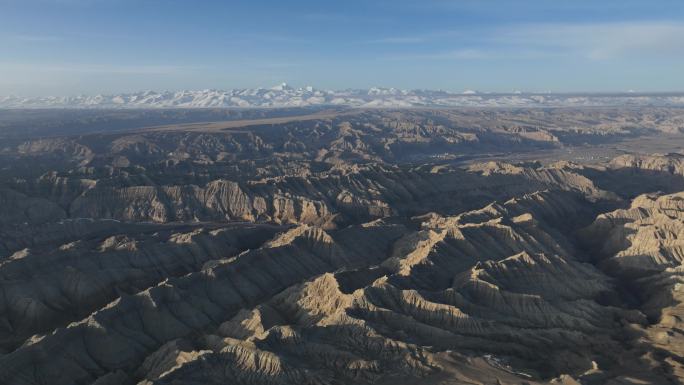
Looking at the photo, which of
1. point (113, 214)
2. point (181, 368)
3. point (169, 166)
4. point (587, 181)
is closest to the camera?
point (181, 368)

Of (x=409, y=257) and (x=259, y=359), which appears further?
(x=409, y=257)

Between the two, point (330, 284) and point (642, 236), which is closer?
point (330, 284)

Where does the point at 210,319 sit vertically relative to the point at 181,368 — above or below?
below

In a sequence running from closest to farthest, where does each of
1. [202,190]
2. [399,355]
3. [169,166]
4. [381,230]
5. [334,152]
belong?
[399,355], [381,230], [202,190], [169,166], [334,152]

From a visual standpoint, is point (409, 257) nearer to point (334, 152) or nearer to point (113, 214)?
point (113, 214)

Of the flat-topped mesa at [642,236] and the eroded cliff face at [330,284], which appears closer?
the eroded cliff face at [330,284]

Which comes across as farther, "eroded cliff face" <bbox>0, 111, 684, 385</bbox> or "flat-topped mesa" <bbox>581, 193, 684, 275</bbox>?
"flat-topped mesa" <bbox>581, 193, 684, 275</bbox>

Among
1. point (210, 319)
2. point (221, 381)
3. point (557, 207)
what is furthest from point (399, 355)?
point (557, 207)

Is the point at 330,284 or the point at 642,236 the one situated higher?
the point at 642,236
